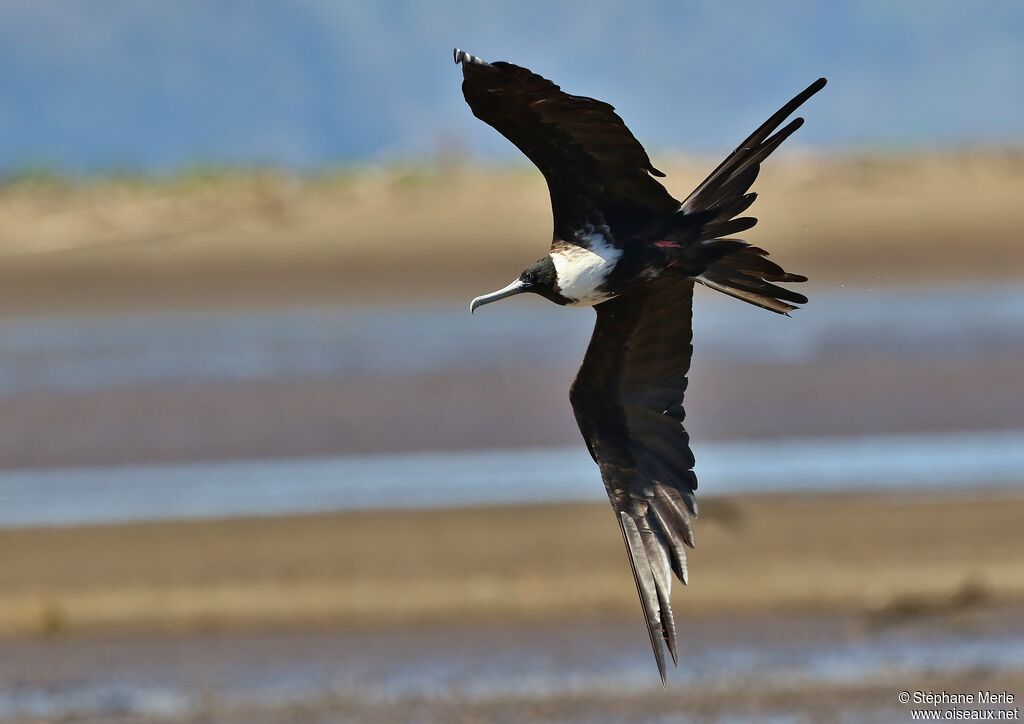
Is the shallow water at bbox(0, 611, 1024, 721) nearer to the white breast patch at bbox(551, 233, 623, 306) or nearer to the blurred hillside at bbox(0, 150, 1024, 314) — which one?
the white breast patch at bbox(551, 233, 623, 306)

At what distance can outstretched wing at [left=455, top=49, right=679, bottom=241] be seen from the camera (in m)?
5.59

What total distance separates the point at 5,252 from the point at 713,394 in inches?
332

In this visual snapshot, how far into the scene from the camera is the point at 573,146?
587 cm

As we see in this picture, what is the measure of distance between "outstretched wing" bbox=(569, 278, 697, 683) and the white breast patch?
346 mm

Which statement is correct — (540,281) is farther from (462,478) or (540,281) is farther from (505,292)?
(462,478)

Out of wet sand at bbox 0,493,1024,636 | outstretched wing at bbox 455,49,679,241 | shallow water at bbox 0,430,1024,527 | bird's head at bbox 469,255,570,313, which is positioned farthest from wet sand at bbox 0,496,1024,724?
outstretched wing at bbox 455,49,679,241

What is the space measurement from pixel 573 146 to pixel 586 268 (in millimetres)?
390

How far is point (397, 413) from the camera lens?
42.3 ft

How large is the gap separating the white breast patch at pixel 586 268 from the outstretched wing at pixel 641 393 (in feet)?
1.14

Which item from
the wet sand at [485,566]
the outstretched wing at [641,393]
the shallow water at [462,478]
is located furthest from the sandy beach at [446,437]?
the outstretched wing at [641,393]

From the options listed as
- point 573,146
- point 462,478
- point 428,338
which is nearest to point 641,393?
point 573,146

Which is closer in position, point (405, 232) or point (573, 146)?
point (573, 146)

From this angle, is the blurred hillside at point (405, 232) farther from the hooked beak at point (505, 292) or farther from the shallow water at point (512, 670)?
the hooked beak at point (505, 292)

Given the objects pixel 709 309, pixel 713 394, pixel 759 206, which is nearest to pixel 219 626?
pixel 713 394
